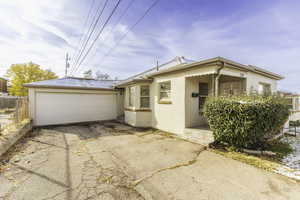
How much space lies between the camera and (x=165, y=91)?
752 centimetres

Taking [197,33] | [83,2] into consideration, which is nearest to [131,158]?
[83,2]

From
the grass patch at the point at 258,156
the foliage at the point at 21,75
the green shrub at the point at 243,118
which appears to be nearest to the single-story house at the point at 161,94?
the green shrub at the point at 243,118

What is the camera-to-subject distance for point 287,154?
14.7 feet

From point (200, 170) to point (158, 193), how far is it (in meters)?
1.41

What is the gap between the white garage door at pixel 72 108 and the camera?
8789mm

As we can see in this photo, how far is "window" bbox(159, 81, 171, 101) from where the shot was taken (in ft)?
24.0

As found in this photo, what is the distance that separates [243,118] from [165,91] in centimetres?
418

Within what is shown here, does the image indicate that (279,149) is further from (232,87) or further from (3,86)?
(3,86)

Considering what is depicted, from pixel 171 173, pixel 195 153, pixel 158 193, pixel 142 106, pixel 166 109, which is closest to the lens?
pixel 158 193

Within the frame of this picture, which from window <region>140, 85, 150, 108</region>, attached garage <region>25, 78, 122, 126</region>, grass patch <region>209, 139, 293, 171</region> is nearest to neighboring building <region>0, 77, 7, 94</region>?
attached garage <region>25, 78, 122, 126</region>

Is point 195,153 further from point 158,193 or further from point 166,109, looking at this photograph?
point 166,109

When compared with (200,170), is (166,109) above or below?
above

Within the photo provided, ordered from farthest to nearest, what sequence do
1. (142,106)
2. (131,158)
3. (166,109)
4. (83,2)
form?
(142,106), (166,109), (83,2), (131,158)

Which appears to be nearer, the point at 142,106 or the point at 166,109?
the point at 166,109
